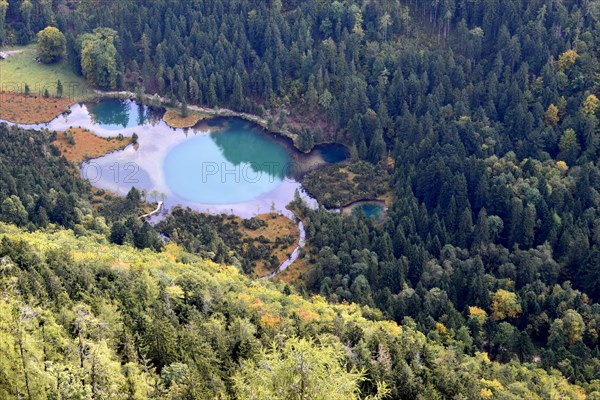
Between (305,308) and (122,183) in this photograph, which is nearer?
(305,308)

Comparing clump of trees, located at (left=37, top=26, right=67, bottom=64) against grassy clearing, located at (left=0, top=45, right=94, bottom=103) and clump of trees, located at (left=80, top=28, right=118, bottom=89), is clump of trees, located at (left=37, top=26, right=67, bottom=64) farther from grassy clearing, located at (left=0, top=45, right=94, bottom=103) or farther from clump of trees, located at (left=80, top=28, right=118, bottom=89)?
clump of trees, located at (left=80, top=28, right=118, bottom=89)

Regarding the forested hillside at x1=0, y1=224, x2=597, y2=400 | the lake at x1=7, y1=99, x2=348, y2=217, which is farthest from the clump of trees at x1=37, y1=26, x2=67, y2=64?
the forested hillside at x1=0, y1=224, x2=597, y2=400

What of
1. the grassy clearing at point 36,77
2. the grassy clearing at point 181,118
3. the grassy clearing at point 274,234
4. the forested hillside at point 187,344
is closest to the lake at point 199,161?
the grassy clearing at point 181,118

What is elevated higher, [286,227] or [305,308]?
[305,308]

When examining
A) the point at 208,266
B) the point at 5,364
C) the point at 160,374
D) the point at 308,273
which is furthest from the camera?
the point at 308,273

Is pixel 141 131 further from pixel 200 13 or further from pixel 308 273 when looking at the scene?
pixel 308 273

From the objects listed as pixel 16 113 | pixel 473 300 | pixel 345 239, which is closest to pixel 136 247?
pixel 345 239

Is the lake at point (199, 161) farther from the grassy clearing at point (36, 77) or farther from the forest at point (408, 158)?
the grassy clearing at point (36, 77)
